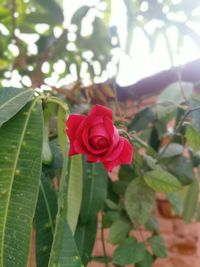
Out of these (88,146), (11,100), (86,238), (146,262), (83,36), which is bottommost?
(146,262)

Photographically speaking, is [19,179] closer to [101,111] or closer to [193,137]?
[101,111]

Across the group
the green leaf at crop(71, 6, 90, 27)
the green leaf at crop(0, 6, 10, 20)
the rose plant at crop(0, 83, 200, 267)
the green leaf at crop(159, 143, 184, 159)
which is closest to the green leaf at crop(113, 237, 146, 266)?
the rose plant at crop(0, 83, 200, 267)

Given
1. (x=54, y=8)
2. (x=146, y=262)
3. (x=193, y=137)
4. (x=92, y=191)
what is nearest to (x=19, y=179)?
(x=92, y=191)

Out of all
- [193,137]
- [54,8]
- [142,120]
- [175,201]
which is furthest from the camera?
[54,8]

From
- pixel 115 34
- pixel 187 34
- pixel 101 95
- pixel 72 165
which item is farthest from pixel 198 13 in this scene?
pixel 72 165

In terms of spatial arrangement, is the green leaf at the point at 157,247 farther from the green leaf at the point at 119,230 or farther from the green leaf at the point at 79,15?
the green leaf at the point at 79,15

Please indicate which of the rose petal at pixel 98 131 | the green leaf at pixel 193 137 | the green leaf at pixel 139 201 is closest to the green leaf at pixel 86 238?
the green leaf at pixel 139 201

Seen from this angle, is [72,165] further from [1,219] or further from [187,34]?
[187,34]

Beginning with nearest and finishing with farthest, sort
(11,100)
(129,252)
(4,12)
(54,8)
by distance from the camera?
(11,100), (129,252), (54,8), (4,12)
